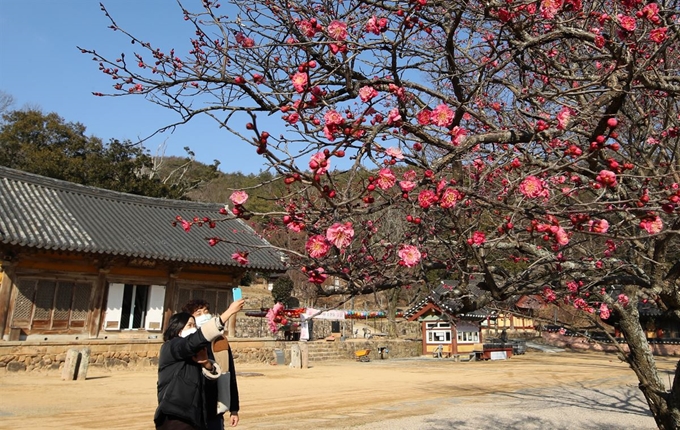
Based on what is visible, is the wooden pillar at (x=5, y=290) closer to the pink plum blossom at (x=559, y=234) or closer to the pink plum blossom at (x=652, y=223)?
the pink plum blossom at (x=559, y=234)

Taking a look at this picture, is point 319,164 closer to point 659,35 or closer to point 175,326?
point 175,326

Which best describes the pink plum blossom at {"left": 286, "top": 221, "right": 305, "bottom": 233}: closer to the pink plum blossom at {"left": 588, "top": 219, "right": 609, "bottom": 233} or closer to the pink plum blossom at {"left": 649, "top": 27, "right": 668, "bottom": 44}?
the pink plum blossom at {"left": 588, "top": 219, "right": 609, "bottom": 233}

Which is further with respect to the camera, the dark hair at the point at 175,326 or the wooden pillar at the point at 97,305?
the wooden pillar at the point at 97,305

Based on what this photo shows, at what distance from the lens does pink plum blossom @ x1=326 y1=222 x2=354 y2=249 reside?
2.81 meters

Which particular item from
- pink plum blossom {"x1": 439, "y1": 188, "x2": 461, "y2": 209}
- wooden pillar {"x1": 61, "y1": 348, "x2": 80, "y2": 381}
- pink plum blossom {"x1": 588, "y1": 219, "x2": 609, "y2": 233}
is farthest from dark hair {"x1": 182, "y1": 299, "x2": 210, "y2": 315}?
wooden pillar {"x1": 61, "y1": 348, "x2": 80, "y2": 381}

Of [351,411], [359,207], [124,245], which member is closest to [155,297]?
[124,245]

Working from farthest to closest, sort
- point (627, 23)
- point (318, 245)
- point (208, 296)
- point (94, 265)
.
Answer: point (208, 296) < point (94, 265) < point (627, 23) < point (318, 245)

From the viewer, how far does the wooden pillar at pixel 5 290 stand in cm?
1417

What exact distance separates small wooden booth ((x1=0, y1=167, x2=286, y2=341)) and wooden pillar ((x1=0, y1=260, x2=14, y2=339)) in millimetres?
27

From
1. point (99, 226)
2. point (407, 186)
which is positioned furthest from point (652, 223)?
point (99, 226)

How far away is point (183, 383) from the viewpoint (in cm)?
355

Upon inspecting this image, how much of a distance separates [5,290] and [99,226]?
3.37 metres

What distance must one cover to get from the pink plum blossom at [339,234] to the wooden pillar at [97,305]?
15.6m

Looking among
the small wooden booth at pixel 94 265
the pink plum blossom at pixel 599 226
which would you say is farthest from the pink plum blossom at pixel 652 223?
the small wooden booth at pixel 94 265
